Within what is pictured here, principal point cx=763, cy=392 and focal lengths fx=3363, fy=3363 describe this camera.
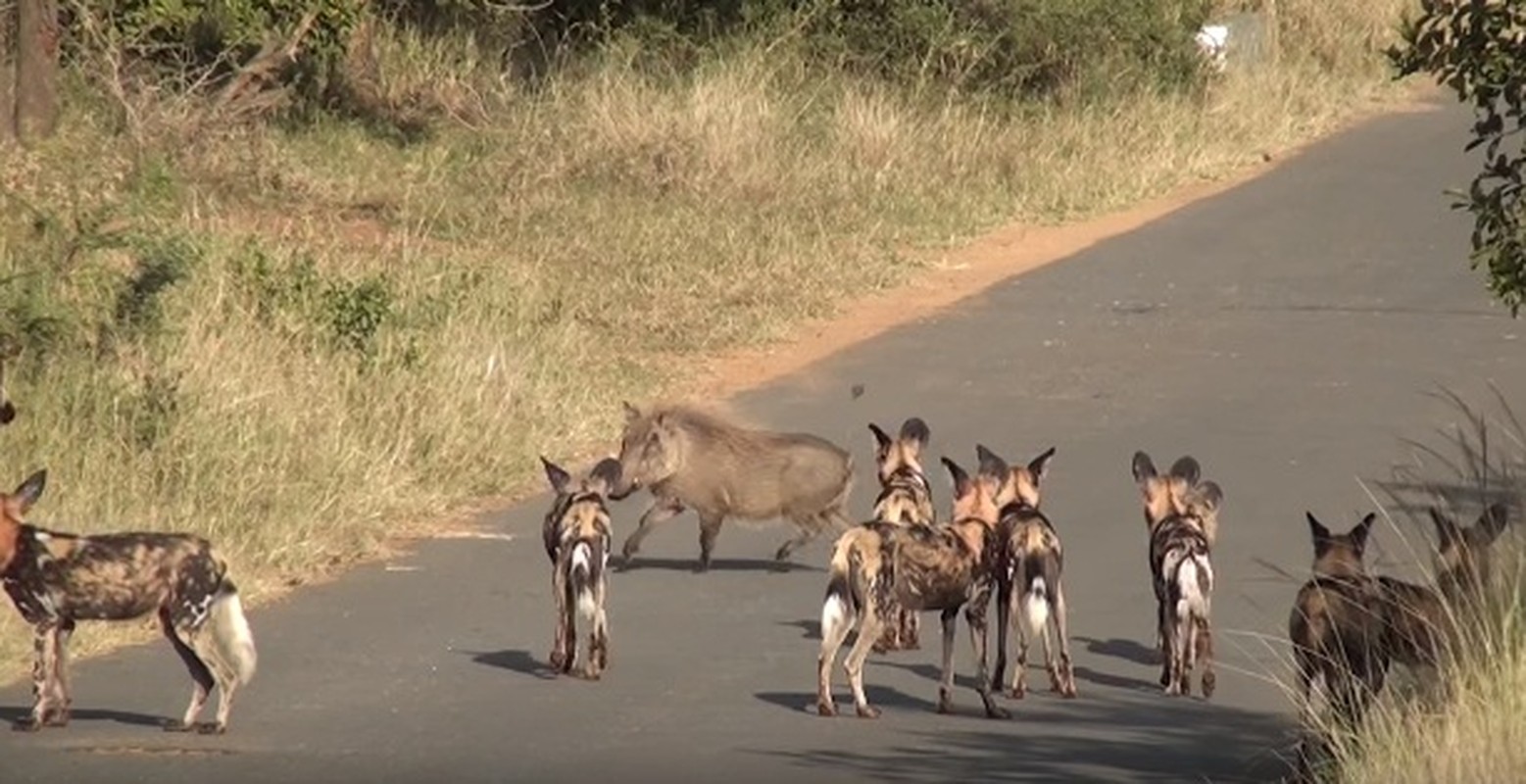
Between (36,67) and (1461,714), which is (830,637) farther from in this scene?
(36,67)

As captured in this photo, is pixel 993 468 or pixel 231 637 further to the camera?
pixel 993 468

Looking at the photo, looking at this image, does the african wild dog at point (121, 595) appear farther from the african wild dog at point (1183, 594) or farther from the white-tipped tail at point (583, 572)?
the african wild dog at point (1183, 594)

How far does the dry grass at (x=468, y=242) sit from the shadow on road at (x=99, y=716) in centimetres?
76

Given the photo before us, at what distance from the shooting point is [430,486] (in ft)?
50.5

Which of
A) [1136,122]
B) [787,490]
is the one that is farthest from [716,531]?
[1136,122]

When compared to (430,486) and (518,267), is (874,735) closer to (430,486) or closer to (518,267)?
(430,486)

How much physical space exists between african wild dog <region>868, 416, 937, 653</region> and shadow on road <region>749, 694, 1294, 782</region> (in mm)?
882

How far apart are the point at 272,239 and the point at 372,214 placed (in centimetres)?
217

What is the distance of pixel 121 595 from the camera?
1098cm

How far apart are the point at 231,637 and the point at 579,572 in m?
1.39

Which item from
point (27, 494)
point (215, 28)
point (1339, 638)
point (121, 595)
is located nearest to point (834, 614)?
point (1339, 638)

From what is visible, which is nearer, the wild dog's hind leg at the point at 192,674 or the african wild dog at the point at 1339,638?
the african wild dog at the point at 1339,638

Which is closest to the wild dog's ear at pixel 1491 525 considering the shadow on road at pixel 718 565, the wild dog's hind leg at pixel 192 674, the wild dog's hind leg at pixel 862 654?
the wild dog's hind leg at pixel 862 654

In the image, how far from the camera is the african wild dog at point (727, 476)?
1448 cm
